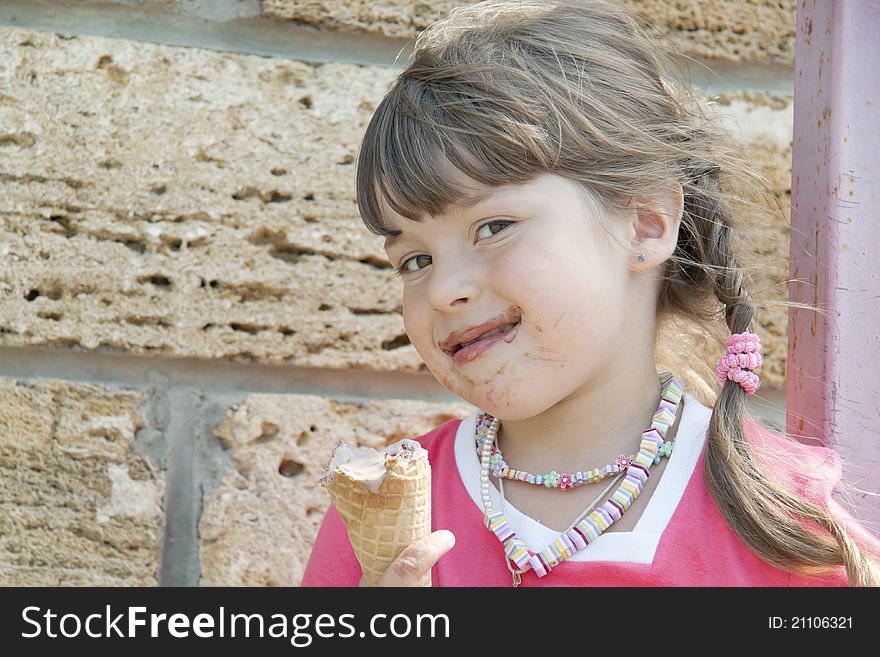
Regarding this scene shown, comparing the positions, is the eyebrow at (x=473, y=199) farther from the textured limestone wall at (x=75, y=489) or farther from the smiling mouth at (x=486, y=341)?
the textured limestone wall at (x=75, y=489)

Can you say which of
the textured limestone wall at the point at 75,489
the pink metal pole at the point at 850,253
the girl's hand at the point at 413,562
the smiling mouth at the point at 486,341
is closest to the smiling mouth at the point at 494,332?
the smiling mouth at the point at 486,341

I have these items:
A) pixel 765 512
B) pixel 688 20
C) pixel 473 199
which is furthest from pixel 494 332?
pixel 688 20

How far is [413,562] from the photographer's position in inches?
44.0

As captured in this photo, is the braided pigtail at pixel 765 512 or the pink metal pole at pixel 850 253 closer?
the braided pigtail at pixel 765 512

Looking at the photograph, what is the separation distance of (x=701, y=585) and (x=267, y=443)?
73 cm

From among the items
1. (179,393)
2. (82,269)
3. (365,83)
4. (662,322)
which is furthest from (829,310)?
(82,269)

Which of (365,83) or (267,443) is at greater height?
(365,83)

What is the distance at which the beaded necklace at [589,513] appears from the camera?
1262 mm

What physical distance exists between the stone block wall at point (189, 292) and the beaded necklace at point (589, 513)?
0.24 metres

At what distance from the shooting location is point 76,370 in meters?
1.67

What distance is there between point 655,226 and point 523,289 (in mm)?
236

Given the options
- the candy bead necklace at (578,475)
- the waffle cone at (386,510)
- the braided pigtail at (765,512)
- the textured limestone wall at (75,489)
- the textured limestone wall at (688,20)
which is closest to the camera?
the waffle cone at (386,510)
